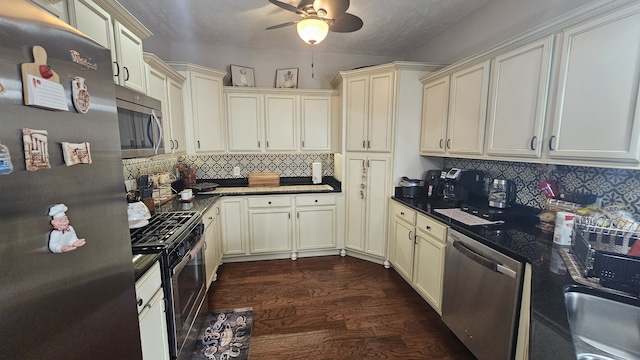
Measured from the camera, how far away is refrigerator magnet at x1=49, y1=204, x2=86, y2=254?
0.62m

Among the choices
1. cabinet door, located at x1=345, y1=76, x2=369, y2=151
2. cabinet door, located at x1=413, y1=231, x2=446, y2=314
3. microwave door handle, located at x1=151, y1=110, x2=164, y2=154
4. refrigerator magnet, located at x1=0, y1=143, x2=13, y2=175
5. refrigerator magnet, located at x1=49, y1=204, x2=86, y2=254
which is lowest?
cabinet door, located at x1=413, y1=231, x2=446, y2=314

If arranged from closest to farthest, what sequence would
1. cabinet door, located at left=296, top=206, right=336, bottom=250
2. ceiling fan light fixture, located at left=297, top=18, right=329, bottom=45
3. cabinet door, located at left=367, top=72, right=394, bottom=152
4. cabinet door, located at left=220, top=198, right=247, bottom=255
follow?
ceiling fan light fixture, located at left=297, top=18, right=329, bottom=45 < cabinet door, located at left=367, top=72, right=394, bottom=152 < cabinet door, located at left=220, top=198, right=247, bottom=255 < cabinet door, located at left=296, top=206, right=336, bottom=250

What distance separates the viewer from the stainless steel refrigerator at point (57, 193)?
536 millimetres

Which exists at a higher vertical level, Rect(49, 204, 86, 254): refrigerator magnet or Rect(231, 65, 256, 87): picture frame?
Rect(231, 65, 256, 87): picture frame

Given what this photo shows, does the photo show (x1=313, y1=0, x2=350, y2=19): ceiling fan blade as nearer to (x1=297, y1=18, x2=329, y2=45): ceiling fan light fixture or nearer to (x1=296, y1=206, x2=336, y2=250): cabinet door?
(x1=297, y1=18, x2=329, y2=45): ceiling fan light fixture

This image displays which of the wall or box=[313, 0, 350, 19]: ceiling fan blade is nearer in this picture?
box=[313, 0, 350, 19]: ceiling fan blade

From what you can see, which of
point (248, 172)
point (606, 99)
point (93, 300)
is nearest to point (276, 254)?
point (248, 172)

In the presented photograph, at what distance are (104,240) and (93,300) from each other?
0.17 m

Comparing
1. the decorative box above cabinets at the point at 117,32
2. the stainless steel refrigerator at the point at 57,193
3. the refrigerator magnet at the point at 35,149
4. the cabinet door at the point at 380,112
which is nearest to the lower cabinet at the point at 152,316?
the stainless steel refrigerator at the point at 57,193

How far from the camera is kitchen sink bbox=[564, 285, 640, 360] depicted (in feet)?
3.26

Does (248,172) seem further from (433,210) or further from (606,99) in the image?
(606,99)

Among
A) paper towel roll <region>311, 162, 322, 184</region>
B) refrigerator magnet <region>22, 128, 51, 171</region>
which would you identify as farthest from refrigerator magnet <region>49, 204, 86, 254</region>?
paper towel roll <region>311, 162, 322, 184</region>

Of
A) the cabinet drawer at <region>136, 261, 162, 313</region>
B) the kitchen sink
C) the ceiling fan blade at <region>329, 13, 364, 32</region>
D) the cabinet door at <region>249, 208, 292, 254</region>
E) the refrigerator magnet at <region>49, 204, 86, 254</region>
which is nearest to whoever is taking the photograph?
the refrigerator magnet at <region>49, 204, 86, 254</region>

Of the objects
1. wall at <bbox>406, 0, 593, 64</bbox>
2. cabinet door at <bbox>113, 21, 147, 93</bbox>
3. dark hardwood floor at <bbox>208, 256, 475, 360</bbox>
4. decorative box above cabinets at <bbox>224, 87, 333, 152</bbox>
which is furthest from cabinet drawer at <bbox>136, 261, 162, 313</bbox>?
wall at <bbox>406, 0, 593, 64</bbox>
